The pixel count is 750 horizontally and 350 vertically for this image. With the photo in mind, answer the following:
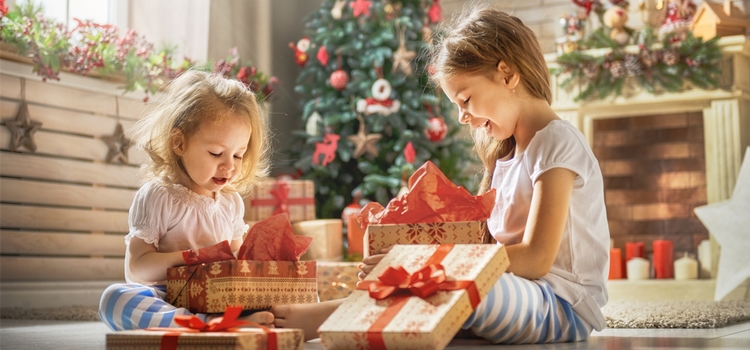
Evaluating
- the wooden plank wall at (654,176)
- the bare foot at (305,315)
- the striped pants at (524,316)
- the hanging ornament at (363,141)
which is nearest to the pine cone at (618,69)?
the wooden plank wall at (654,176)

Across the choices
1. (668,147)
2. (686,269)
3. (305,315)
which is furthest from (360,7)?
(305,315)

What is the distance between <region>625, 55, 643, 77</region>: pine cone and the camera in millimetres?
3771

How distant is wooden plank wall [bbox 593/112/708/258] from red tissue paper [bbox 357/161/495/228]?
2715 millimetres

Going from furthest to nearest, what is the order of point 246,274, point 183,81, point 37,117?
1. point 37,117
2. point 183,81
3. point 246,274

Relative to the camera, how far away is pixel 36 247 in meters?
3.04

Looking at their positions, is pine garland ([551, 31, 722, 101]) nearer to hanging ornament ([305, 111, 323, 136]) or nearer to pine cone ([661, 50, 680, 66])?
pine cone ([661, 50, 680, 66])

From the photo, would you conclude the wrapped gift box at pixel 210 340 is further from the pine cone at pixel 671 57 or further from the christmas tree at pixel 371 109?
the pine cone at pixel 671 57

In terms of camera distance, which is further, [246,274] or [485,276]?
[246,274]

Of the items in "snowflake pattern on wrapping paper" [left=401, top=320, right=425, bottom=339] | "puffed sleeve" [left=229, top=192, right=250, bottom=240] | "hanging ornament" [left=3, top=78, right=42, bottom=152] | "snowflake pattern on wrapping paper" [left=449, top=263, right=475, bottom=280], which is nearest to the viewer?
"snowflake pattern on wrapping paper" [left=401, top=320, right=425, bottom=339]

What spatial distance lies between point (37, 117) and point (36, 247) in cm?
49

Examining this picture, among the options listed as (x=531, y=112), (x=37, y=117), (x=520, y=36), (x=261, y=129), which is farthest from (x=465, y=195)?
(x=37, y=117)

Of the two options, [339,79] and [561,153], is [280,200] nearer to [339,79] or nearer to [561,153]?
[339,79]

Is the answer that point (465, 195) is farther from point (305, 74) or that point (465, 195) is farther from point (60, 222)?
point (305, 74)

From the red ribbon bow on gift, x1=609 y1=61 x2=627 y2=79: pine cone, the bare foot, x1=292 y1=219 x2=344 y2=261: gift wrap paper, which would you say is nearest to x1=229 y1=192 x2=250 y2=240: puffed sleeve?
the bare foot
